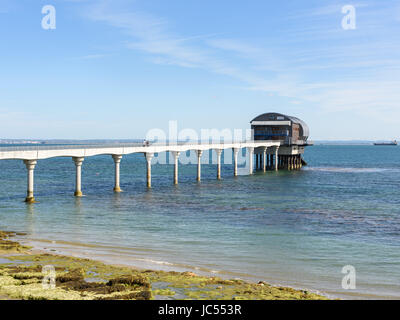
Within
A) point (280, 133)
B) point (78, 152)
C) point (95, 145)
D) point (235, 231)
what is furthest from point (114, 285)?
point (280, 133)

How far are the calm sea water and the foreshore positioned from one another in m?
1.59

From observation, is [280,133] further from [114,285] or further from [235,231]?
[114,285]

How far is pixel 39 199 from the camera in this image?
41906 mm

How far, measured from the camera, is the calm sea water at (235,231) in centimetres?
1892

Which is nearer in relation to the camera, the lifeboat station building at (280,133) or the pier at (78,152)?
the pier at (78,152)

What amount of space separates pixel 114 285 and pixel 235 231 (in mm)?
13344

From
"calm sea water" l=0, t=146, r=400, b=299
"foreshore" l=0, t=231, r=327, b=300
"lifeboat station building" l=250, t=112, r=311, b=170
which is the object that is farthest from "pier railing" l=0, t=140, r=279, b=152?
"foreshore" l=0, t=231, r=327, b=300

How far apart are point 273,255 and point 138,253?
6.54 m

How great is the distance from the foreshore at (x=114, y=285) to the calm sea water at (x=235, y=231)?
159cm

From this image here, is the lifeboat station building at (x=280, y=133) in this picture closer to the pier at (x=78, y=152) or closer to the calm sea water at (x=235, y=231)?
the pier at (x=78, y=152)

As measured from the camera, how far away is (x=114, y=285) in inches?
593

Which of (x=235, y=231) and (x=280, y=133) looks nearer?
(x=235, y=231)

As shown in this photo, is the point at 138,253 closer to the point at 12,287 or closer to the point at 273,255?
the point at 273,255

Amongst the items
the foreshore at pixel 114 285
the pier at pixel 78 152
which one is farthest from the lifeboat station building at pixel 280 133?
the foreshore at pixel 114 285
